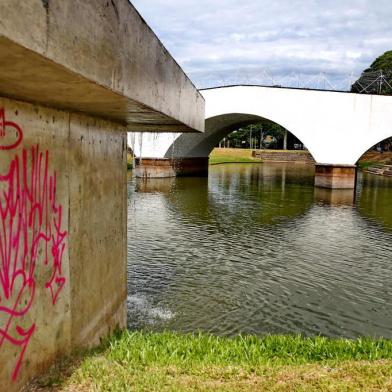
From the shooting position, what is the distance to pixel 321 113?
2733cm

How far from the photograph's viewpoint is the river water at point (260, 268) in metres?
7.30

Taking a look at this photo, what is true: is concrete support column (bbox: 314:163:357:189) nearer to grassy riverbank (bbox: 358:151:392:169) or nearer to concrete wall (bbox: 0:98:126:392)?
concrete wall (bbox: 0:98:126:392)

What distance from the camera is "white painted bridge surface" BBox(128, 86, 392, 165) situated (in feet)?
87.8

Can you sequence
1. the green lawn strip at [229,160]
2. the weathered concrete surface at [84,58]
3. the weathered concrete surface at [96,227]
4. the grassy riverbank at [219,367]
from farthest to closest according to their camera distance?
the green lawn strip at [229,160] → the weathered concrete surface at [96,227] → the grassy riverbank at [219,367] → the weathered concrete surface at [84,58]

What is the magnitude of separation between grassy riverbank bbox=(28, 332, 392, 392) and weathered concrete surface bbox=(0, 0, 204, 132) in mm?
2340

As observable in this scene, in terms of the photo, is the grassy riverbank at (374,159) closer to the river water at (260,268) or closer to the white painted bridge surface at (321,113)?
the white painted bridge surface at (321,113)

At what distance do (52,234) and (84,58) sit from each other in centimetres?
186

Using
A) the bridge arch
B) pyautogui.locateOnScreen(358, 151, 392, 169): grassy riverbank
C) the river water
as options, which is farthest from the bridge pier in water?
pyautogui.locateOnScreen(358, 151, 392, 169): grassy riverbank

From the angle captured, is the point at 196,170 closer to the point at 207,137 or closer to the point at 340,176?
→ the point at 207,137

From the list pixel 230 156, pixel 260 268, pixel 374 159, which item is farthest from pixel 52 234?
pixel 230 156

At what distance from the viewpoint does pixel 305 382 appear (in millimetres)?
4020

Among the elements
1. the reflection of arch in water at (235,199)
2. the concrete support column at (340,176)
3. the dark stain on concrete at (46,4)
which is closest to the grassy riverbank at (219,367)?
the dark stain on concrete at (46,4)

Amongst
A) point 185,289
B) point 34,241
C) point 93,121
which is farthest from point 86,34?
point 185,289

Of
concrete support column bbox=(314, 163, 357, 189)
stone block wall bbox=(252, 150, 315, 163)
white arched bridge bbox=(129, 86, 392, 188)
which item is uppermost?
white arched bridge bbox=(129, 86, 392, 188)
